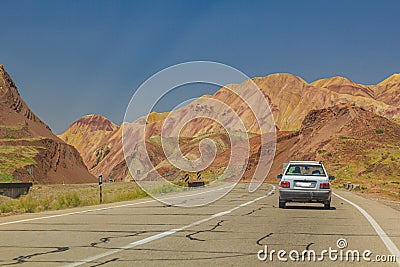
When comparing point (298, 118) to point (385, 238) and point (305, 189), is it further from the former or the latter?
point (385, 238)

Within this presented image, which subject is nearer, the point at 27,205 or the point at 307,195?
the point at 307,195

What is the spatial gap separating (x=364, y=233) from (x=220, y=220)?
4.09 m

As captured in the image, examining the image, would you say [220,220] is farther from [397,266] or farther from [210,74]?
[210,74]

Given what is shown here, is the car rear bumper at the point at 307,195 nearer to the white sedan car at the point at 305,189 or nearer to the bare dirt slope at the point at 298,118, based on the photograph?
the white sedan car at the point at 305,189

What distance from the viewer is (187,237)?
448 inches

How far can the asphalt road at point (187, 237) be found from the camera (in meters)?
8.70

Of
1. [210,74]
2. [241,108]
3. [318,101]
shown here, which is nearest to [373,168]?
[210,74]

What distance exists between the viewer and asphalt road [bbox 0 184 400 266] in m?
8.70

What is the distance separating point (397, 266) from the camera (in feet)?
27.5

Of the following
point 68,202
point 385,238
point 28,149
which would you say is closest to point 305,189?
point 385,238

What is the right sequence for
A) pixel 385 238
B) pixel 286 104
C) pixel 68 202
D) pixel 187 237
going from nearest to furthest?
pixel 187 237 → pixel 385 238 → pixel 68 202 → pixel 286 104

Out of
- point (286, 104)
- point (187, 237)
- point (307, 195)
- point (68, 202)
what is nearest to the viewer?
point (187, 237)

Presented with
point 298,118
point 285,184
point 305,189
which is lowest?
point 305,189

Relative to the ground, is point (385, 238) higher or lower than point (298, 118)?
lower
